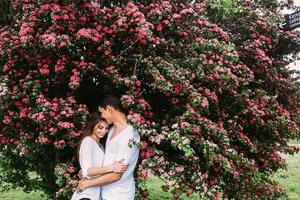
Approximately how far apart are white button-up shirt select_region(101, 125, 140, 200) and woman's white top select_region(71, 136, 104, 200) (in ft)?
0.33

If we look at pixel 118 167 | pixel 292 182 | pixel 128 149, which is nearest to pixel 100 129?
pixel 128 149

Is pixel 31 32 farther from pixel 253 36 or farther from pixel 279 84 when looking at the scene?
pixel 279 84

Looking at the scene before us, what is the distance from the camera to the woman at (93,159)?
429 centimetres

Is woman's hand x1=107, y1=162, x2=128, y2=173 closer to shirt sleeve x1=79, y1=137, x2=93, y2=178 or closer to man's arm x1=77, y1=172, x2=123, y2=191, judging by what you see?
man's arm x1=77, y1=172, x2=123, y2=191

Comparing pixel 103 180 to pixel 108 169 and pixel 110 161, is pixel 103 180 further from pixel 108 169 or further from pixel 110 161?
pixel 110 161

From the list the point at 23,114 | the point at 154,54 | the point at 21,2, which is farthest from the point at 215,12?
the point at 23,114

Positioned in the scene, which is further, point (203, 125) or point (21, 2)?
point (21, 2)

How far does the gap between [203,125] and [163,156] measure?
74cm

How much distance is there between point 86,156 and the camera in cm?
445

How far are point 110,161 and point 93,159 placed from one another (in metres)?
0.20

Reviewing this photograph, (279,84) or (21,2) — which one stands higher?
(21,2)

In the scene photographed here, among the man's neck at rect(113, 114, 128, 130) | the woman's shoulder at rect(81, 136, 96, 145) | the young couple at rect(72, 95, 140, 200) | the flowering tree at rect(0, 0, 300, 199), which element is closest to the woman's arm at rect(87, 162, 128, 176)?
the young couple at rect(72, 95, 140, 200)

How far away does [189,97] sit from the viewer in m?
5.73

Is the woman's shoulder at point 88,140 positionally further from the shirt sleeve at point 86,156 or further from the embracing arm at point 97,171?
the embracing arm at point 97,171
